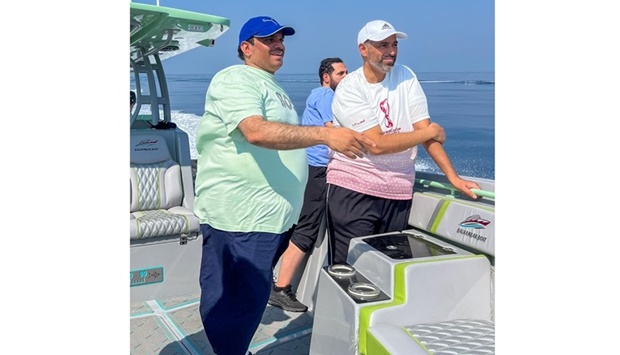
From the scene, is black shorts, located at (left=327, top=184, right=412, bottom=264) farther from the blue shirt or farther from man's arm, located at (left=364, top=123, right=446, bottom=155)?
the blue shirt

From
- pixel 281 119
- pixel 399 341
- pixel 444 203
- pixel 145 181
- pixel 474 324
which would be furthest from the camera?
pixel 145 181

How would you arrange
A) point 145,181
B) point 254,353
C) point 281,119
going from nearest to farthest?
point 281,119, point 254,353, point 145,181

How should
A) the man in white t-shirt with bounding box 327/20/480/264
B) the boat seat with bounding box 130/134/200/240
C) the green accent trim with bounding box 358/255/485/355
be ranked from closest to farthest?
1. the green accent trim with bounding box 358/255/485/355
2. the man in white t-shirt with bounding box 327/20/480/264
3. the boat seat with bounding box 130/134/200/240

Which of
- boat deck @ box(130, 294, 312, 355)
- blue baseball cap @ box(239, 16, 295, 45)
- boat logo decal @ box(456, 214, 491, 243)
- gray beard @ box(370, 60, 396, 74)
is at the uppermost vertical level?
blue baseball cap @ box(239, 16, 295, 45)

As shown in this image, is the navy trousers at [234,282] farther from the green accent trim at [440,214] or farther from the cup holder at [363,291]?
the green accent trim at [440,214]

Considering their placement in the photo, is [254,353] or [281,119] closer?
[281,119]

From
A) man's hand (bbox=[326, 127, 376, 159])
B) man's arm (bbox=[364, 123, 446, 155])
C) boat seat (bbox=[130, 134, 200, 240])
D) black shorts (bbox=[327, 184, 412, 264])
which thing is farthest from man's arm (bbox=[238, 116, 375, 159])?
boat seat (bbox=[130, 134, 200, 240])

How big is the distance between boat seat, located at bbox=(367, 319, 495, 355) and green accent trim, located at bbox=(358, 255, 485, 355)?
37 mm

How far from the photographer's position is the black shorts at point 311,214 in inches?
108

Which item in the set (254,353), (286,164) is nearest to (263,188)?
(286,164)

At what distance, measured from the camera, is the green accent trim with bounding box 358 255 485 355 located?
1472mm

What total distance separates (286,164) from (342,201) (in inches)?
14.0
